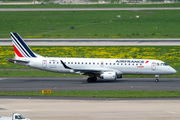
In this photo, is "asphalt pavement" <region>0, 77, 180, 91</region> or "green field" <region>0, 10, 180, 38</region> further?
"green field" <region>0, 10, 180, 38</region>

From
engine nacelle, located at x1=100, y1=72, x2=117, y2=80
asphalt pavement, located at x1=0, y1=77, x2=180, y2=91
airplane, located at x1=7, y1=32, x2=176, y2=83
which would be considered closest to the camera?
asphalt pavement, located at x1=0, y1=77, x2=180, y2=91

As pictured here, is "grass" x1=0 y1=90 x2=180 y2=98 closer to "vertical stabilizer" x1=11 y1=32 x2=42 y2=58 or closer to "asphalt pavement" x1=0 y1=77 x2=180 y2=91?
"asphalt pavement" x1=0 y1=77 x2=180 y2=91

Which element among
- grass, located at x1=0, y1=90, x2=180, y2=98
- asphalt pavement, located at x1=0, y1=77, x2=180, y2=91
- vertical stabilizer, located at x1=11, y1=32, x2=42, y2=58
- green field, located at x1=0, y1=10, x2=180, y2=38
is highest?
green field, located at x1=0, y1=10, x2=180, y2=38

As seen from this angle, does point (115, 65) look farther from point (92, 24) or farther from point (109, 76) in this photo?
point (92, 24)

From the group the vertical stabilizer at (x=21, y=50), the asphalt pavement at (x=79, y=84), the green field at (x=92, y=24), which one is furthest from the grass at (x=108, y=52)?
the green field at (x=92, y=24)

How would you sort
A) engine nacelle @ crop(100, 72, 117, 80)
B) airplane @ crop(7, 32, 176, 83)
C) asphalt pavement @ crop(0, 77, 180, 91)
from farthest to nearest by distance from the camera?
1. airplane @ crop(7, 32, 176, 83)
2. engine nacelle @ crop(100, 72, 117, 80)
3. asphalt pavement @ crop(0, 77, 180, 91)

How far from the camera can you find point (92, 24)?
403ft

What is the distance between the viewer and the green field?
3967 inches

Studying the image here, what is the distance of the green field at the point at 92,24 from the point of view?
10075 centimetres

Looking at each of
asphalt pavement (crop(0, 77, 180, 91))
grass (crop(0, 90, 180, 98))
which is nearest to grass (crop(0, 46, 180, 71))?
asphalt pavement (crop(0, 77, 180, 91))

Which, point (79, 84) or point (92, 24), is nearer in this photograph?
point (79, 84)

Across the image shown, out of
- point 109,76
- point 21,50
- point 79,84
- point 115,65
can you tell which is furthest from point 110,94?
point 21,50

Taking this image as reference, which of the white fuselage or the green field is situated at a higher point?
the green field

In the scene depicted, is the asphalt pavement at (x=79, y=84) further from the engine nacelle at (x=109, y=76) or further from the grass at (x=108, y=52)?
the grass at (x=108, y=52)
